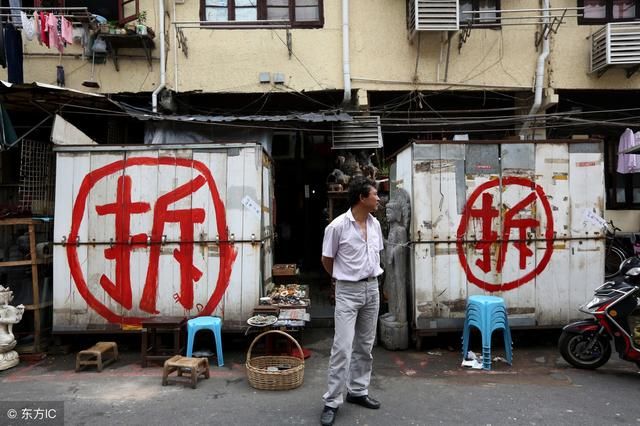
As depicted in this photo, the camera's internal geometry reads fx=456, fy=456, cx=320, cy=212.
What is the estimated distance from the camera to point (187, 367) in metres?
5.08

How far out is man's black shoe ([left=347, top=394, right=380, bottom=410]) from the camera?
14.4 feet

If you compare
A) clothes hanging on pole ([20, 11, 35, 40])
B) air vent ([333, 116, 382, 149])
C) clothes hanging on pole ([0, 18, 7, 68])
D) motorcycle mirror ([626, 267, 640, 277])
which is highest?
clothes hanging on pole ([20, 11, 35, 40])

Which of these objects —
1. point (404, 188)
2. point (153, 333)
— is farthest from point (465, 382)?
point (153, 333)

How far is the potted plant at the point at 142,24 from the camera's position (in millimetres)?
8430

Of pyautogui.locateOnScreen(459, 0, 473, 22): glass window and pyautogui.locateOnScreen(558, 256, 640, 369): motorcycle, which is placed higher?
pyautogui.locateOnScreen(459, 0, 473, 22): glass window

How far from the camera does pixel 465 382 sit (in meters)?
5.19

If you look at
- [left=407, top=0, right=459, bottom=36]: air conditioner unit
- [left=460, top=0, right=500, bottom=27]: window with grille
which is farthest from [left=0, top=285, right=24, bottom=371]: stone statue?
[left=460, top=0, right=500, bottom=27]: window with grille

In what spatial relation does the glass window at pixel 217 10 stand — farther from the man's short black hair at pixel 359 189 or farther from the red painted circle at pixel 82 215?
the man's short black hair at pixel 359 189

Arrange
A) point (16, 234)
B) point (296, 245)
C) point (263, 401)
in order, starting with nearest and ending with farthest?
point (263, 401), point (16, 234), point (296, 245)

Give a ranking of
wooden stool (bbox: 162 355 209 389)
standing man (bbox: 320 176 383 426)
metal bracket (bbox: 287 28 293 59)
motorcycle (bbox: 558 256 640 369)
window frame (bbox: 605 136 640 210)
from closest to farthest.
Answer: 1. standing man (bbox: 320 176 383 426)
2. wooden stool (bbox: 162 355 209 389)
3. motorcycle (bbox: 558 256 640 369)
4. metal bracket (bbox: 287 28 293 59)
5. window frame (bbox: 605 136 640 210)

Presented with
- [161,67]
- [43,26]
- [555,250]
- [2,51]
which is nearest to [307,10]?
[161,67]

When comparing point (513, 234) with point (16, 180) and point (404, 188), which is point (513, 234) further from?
point (16, 180)

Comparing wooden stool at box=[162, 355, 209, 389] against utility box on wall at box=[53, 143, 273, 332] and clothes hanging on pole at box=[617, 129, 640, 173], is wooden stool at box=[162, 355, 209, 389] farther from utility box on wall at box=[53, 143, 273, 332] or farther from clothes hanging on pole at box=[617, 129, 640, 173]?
clothes hanging on pole at box=[617, 129, 640, 173]

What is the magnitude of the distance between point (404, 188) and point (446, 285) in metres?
1.51
